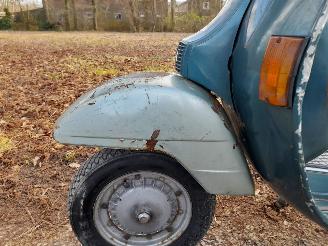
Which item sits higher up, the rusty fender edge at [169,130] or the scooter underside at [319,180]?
the rusty fender edge at [169,130]

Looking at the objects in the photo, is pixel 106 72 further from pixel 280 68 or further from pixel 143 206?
pixel 280 68

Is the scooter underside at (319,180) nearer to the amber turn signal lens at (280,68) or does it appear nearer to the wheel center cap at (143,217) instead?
the amber turn signal lens at (280,68)

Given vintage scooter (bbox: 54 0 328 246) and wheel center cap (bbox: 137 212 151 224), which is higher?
vintage scooter (bbox: 54 0 328 246)

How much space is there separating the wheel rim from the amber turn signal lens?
24.1 inches

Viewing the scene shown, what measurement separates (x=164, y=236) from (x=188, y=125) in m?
0.59

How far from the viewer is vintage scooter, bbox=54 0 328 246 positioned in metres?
1.74

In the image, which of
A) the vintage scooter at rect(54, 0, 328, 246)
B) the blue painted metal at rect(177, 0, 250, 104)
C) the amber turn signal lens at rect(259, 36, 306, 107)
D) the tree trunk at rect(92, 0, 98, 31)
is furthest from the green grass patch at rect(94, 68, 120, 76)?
the tree trunk at rect(92, 0, 98, 31)

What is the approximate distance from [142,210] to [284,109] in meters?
0.81

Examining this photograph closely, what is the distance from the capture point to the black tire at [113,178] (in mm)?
1932

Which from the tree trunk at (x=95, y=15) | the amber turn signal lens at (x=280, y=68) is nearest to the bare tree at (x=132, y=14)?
the tree trunk at (x=95, y=15)

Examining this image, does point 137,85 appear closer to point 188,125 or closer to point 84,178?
point 188,125

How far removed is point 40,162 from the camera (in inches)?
143

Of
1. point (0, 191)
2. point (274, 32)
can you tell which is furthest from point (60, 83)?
point (274, 32)

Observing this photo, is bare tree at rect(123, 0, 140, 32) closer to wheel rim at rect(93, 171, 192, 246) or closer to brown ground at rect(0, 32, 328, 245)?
brown ground at rect(0, 32, 328, 245)
